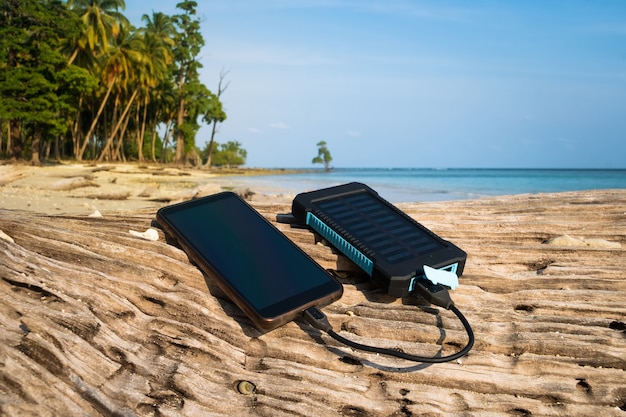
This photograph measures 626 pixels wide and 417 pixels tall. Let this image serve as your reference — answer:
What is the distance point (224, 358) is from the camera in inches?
69.8

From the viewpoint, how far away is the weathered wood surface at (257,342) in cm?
156

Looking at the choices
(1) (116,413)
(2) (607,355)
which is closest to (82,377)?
(1) (116,413)

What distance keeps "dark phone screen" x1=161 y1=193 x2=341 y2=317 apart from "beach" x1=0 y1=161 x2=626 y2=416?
0.47 feet

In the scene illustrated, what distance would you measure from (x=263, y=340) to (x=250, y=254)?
0.40m

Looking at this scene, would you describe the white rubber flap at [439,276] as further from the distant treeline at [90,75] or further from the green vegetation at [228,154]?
the green vegetation at [228,154]

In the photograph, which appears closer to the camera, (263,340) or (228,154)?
(263,340)

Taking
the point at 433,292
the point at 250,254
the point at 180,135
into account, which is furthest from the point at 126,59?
the point at 433,292

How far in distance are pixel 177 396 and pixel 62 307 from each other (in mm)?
611

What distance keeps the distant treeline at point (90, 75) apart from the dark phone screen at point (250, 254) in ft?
91.1

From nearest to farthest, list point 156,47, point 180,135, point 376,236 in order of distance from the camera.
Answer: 1. point 376,236
2. point 156,47
3. point 180,135

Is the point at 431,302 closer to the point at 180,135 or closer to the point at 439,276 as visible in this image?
the point at 439,276

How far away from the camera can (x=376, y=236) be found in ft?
7.29

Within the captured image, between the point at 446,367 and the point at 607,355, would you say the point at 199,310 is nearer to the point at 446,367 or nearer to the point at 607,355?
the point at 446,367

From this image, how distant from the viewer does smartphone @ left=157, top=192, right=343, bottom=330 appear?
70.9 inches
